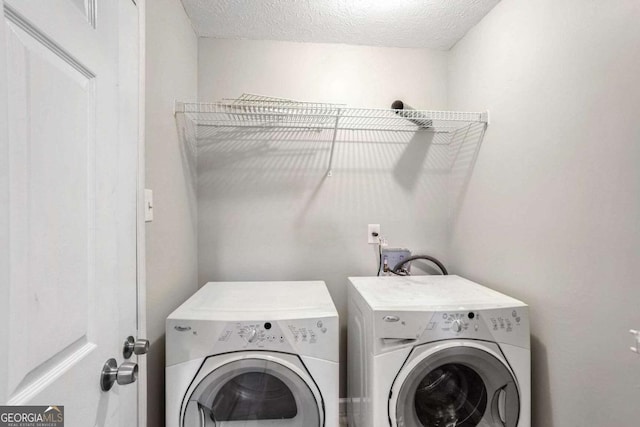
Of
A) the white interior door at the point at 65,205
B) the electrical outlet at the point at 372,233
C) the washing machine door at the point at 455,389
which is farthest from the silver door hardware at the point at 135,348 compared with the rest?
the electrical outlet at the point at 372,233

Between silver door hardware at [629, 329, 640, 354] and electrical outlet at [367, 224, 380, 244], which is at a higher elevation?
electrical outlet at [367, 224, 380, 244]

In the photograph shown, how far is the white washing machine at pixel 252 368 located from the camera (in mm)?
1062

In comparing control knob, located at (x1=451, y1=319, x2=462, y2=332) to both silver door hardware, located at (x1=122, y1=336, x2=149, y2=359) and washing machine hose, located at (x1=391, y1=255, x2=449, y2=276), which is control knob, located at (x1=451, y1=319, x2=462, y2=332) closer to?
washing machine hose, located at (x1=391, y1=255, x2=449, y2=276)

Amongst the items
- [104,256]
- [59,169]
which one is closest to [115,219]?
[104,256]

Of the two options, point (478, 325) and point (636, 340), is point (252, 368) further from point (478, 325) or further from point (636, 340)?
point (636, 340)

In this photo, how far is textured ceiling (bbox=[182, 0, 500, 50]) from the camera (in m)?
1.49

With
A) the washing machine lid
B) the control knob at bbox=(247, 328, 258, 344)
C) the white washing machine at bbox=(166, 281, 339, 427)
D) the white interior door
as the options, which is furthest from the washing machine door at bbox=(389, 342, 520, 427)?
the white interior door

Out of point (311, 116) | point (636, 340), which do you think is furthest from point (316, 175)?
point (636, 340)

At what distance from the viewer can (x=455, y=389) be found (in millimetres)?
1232

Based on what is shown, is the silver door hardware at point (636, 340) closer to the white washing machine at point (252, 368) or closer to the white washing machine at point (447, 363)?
the white washing machine at point (447, 363)

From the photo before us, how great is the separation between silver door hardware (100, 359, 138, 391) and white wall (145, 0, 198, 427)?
1.52ft

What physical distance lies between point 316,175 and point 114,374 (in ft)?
4.66

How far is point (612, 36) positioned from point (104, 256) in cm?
168

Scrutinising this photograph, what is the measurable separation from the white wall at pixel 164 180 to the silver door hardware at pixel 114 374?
1.52ft
